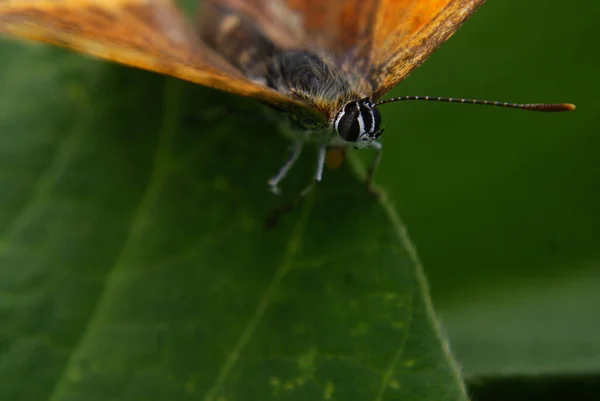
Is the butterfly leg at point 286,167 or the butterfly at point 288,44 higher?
the butterfly at point 288,44

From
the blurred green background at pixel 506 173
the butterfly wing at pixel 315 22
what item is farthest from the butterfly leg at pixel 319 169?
the butterfly wing at pixel 315 22

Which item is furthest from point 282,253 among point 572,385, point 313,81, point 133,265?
point 572,385

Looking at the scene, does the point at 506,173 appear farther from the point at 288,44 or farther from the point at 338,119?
the point at 288,44

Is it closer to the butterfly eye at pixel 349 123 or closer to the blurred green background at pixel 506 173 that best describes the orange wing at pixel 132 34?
the butterfly eye at pixel 349 123

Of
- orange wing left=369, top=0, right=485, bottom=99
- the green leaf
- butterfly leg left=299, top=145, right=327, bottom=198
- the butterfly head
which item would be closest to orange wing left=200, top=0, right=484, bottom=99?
orange wing left=369, top=0, right=485, bottom=99

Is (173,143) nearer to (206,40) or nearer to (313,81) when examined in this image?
(313,81)

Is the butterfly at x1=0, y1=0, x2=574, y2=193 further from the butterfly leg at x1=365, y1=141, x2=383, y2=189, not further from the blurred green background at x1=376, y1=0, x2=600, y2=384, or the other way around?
the blurred green background at x1=376, y1=0, x2=600, y2=384
